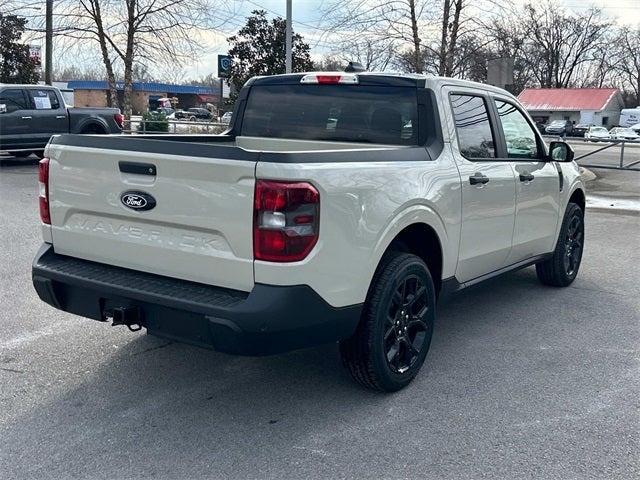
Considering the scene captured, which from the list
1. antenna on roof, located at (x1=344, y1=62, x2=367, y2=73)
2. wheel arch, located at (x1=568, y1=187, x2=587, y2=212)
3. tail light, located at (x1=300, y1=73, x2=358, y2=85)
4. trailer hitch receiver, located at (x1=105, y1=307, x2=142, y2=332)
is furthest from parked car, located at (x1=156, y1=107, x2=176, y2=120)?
trailer hitch receiver, located at (x1=105, y1=307, x2=142, y2=332)

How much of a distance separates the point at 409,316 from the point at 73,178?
83.4 inches

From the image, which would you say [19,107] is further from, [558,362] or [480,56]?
[558,362]

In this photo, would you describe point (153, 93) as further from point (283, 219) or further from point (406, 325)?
point (283, 219)

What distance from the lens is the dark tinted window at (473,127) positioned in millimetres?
4758

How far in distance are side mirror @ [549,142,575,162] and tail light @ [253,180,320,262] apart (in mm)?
3343

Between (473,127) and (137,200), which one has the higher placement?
(473,127)

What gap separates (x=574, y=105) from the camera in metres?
77.1

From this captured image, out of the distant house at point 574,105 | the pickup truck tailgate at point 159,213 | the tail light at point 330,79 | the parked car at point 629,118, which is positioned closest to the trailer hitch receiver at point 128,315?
the pickup truck tailgate at point 159,213

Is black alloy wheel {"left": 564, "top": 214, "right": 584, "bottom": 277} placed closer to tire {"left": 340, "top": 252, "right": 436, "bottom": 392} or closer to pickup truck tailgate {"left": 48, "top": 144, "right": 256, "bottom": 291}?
tire {"left": 340, "top": 252, "right": 436, "bottom": 392}

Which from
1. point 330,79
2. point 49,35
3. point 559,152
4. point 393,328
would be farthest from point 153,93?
point 393,328

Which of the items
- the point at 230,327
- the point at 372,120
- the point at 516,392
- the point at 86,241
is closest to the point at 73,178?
the point at 86,241

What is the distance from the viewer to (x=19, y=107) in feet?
53.8

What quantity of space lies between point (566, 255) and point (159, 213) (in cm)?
436

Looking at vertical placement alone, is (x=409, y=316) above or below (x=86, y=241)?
below
